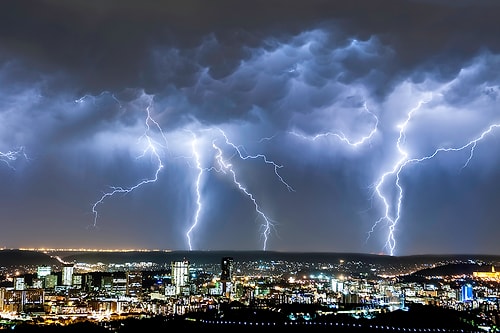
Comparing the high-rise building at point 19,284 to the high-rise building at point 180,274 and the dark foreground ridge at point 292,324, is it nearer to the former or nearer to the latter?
the high-rise building at point 180,274

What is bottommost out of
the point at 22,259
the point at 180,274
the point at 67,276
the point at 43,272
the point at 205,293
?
the point at 205,293

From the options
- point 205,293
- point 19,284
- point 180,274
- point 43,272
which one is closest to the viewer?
point 19,284

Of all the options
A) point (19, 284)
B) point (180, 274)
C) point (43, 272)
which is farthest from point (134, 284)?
point (19, 284)

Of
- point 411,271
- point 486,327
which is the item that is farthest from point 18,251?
point 486,327

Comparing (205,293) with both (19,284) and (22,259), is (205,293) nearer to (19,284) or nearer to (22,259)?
(19,284)

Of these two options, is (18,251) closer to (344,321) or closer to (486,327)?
(344,321)

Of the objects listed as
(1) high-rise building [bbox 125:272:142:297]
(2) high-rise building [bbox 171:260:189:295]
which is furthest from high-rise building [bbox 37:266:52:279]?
(2) high-rise building [bbox 171:260:189:295]
